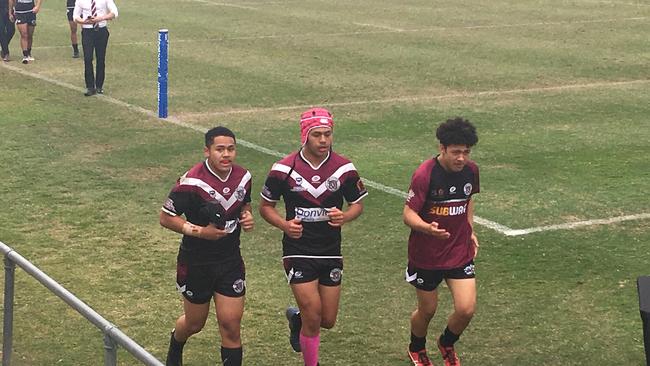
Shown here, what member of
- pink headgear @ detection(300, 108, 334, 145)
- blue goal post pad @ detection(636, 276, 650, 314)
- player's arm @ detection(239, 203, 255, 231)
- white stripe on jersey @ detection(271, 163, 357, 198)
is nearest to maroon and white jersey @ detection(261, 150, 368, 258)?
white stripe on jersey @ detection(271, 163, 357, 198)

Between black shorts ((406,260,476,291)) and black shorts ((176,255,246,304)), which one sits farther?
black shorts ((406,260,476,291))

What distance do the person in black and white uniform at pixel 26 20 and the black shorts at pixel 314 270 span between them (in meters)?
17.4

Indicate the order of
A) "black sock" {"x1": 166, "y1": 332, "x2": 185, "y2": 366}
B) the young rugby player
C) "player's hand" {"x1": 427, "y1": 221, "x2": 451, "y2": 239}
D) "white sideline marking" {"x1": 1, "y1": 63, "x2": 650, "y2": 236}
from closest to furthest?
the young rugby player, "player's hand" {"x1": 427, "y1": 221, "x2": 451, "y2": 239}, "black sock" {"x1": 166, "y1": 332, "x2": 185, "y2": 366}, "white sideline marking" {"x1": 1, "y1": 63, "x2": 650, "y2": 236}

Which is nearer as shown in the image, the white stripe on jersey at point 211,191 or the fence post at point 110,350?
the fence post at point 110,350

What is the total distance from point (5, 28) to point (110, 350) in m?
20.9

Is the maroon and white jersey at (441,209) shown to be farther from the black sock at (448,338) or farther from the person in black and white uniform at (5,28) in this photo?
the person in black and white uniform at (5,28)

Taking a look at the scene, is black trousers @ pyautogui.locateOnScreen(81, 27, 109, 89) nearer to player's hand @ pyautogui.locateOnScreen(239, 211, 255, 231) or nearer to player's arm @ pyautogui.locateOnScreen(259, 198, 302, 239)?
player's arm @ pyautogui.locateOnScreen(259, 198, 302, 239)

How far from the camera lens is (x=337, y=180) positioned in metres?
8.16

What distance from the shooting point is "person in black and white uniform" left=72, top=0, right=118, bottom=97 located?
20.2 metres

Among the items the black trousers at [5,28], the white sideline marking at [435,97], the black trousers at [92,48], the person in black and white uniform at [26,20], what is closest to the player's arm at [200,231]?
the white sideline marking at [435,97]

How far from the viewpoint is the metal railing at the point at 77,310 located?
493cm

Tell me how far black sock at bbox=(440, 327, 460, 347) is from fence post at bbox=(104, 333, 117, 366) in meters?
3.44

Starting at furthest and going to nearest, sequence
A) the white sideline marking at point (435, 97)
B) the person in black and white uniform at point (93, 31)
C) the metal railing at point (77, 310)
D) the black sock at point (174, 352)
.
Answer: the person in black and white uniform at point (93, 31) < the white sideline marking at point (435, 97) < the black sock at point (174, 352) < the metal railing at point (77, 310)

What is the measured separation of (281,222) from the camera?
26.5ft
